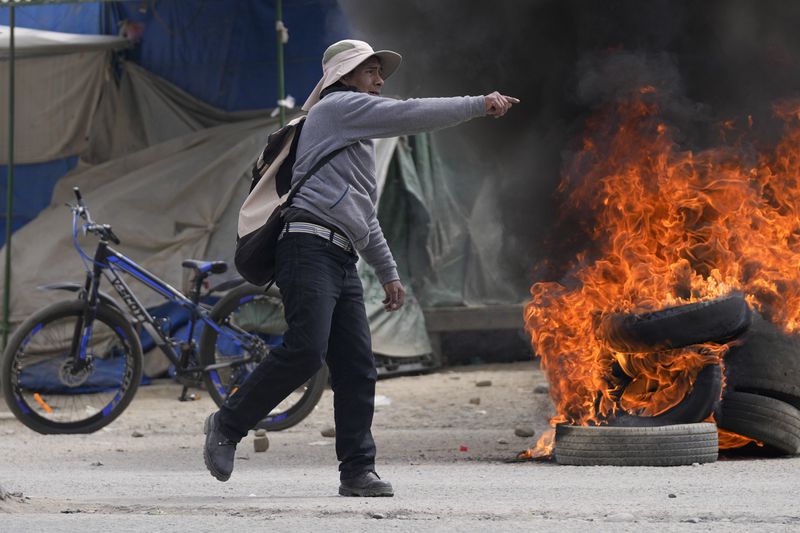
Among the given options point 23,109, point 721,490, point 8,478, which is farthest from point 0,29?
point 721,490

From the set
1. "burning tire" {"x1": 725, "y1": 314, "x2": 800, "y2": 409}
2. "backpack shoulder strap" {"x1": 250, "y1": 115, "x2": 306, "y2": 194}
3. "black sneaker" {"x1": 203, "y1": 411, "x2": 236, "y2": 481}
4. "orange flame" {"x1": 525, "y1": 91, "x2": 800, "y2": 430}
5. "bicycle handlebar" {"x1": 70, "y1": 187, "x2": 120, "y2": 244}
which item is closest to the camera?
"black sneaker" {"x1": 203, "y1": 411, "x2": 236, "y2": 481}

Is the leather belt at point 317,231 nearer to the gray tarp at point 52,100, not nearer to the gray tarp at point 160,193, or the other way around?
the gray tarp at point 160,193

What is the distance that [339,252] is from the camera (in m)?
5.01

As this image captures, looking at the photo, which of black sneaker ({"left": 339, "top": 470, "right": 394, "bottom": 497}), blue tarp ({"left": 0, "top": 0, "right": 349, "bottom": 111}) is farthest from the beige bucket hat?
blue tarp ({"left": 0, "top": 0, "right": 349, "bottom": 111})

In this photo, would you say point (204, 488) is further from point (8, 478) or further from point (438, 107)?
point (438, 107)

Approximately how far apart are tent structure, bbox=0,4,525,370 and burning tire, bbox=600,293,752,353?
5.10m

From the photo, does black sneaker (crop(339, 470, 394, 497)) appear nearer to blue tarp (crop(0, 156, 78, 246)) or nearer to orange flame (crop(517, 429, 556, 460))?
orange flame (crop(517, 429, 556, 460))

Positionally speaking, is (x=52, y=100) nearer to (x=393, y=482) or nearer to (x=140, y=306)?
(x=140, y=306)

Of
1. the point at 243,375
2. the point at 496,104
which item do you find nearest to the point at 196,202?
the point at 243,375

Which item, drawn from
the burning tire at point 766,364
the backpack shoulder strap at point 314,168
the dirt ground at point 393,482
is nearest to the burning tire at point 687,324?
the burning tire at point 766,364

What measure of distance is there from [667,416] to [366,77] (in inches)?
95.3

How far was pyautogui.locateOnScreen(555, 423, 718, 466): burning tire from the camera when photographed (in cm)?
608

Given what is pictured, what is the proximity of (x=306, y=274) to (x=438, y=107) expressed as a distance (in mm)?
794

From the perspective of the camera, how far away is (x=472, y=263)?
503 inches
